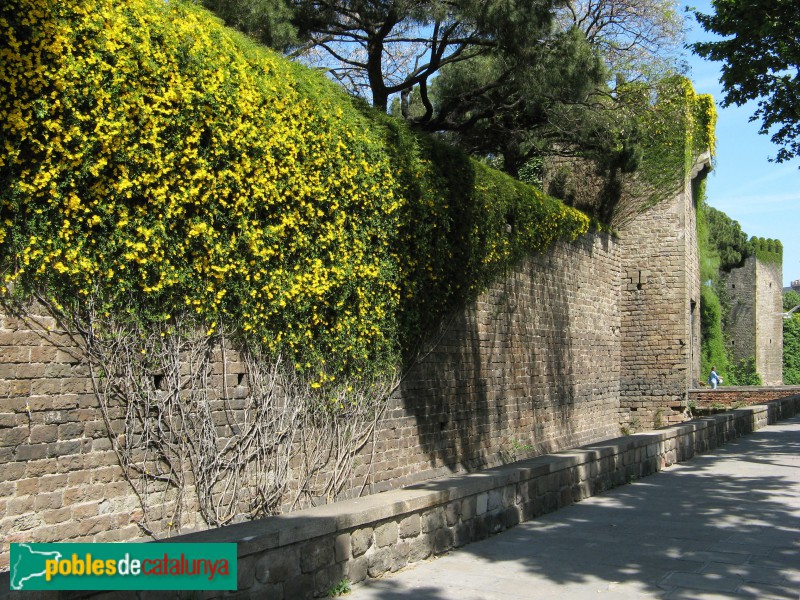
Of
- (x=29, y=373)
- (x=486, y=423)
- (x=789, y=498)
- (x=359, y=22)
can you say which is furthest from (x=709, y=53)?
(x=29, y=373)

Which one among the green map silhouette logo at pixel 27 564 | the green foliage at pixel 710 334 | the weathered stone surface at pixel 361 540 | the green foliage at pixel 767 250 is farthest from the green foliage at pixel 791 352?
the green map silhouette logo at pixel 27 564

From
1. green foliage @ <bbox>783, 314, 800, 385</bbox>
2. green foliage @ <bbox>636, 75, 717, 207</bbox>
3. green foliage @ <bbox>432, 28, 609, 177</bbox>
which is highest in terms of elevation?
green foliage @ <bbox>636, 75, 717, 207</bbox>

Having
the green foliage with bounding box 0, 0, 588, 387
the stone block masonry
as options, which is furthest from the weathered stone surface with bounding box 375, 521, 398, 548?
the green foliage with bounding box 0, 0, 588, 387

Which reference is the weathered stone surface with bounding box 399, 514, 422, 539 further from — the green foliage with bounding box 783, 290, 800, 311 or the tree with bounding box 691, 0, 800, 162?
the green foliage with bounding box 783, 290, 800, 311

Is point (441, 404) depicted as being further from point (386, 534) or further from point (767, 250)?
point (767, 250)

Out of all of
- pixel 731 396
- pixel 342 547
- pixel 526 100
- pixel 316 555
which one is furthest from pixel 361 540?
pixel 731 396

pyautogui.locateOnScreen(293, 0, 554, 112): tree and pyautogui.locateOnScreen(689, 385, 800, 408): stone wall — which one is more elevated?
pyautogui.locateOnScreen(293, 0, 554, 112): tree

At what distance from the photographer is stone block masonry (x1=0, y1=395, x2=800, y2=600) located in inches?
165

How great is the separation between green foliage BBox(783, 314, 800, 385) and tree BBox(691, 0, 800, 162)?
36288 millimetres

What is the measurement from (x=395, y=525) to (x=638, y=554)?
1711mm

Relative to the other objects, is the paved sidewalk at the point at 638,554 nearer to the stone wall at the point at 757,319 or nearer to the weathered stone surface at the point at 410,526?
the weathered stone surface at the point at 410,526

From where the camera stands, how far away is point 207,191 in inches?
264

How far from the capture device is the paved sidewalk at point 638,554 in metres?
4.76

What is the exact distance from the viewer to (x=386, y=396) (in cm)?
941
